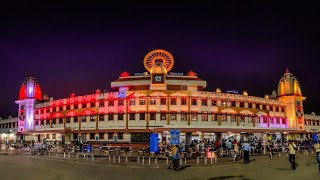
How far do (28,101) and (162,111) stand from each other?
116ft

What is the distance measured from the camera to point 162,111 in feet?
189

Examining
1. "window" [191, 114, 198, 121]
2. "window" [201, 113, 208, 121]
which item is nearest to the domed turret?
"window" [191, 114, 198, 121]

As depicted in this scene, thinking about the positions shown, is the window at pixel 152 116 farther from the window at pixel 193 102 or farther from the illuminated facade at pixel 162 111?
the window at pixel 193 102

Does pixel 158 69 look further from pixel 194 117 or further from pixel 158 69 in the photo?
pixel 194 117

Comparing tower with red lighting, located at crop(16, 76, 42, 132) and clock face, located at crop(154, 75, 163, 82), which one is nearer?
clock face, located at crop(154, 75, 163, 82)

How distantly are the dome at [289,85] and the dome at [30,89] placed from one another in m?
54.1

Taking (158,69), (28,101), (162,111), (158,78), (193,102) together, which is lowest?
(162,111)

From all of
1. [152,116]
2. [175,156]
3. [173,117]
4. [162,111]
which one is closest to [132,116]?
[152,116]

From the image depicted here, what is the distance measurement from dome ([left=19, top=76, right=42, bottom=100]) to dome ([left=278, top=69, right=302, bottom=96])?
178 feet

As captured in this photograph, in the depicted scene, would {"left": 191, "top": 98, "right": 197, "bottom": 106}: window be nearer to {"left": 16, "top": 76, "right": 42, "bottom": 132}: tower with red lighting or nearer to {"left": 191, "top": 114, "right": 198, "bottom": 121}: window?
{"left": 191, "top": 114, "right": 198, "bottom": 121}: window

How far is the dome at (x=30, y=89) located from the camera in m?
76.9

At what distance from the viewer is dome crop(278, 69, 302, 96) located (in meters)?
71.7

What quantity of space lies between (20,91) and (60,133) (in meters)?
19.9

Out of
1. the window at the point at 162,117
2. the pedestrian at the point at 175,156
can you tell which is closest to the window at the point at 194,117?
the window at the point at 162,117
